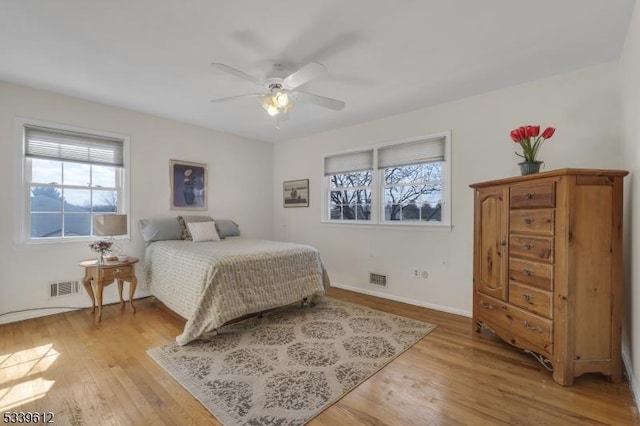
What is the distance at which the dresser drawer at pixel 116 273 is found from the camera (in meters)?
3.10

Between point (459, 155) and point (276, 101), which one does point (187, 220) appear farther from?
point (459, 155)

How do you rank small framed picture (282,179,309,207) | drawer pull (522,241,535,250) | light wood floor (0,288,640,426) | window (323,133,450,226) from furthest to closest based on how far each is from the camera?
small framed picture (282,179,309,207) → window (323,133,450,226) → drawer pull (522,241,535,250) → light wood floor (0,288,640,426)

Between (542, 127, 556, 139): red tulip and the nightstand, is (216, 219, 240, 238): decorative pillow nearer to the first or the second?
the nightstand

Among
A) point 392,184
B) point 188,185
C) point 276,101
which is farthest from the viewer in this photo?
point 188,185

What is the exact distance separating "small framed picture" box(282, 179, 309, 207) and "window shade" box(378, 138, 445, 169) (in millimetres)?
1437

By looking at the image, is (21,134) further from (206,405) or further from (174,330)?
(206,405)

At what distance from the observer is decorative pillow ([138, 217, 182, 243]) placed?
3.74 metres

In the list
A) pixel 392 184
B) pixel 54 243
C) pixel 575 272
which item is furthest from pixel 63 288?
pixel 575 272

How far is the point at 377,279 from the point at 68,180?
3.98 metres

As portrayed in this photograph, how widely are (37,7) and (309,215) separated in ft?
12.2

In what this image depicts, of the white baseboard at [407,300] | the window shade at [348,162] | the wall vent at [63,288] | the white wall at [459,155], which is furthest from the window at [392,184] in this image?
the wall vent at [63,288]

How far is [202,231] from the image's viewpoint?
3898 millimetres

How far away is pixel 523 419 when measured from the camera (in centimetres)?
166

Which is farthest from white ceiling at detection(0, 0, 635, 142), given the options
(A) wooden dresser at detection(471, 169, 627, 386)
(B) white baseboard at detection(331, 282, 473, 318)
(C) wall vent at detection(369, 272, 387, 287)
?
(B) white baseboard at detection(331, 282, 473, 318)
